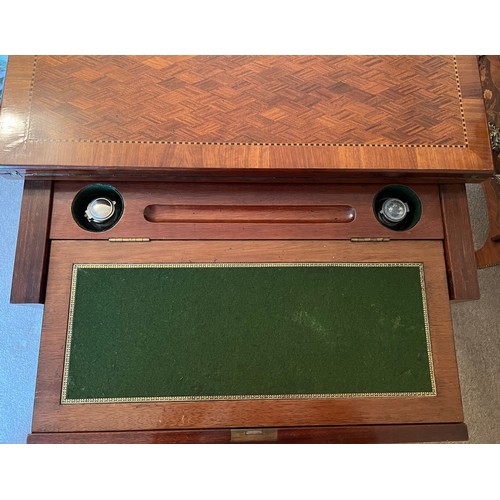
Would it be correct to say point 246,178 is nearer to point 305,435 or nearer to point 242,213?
point 242,213

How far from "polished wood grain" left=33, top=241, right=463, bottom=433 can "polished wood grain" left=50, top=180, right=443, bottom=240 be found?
2cm

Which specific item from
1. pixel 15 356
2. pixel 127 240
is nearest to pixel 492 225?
pixel 127 240

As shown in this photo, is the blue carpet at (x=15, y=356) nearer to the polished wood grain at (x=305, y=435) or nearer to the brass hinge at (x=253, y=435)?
the polished wood grain at (x=305, y=435)

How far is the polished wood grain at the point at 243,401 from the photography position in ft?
3.18

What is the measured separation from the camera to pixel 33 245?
103cm

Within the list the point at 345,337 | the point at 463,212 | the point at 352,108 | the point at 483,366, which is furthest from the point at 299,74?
the point at 483,366

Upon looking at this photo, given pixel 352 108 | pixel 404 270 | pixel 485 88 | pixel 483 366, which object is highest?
pixel 485 88

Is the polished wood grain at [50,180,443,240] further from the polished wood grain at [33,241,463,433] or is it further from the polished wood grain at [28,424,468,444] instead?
the polished wood grain at [28,424,468,444]

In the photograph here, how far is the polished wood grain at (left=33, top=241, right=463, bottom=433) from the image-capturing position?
3.18ft

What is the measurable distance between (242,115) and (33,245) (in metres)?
0.57

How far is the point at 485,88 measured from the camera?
1311 mm

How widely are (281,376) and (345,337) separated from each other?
6.9 inches

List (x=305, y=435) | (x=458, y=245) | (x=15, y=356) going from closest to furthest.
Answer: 1. (x=305, y=435)
2. (x=458, y=245)
3. (x=15, y=356)

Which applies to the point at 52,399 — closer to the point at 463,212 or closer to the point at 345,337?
the point at 345,337
